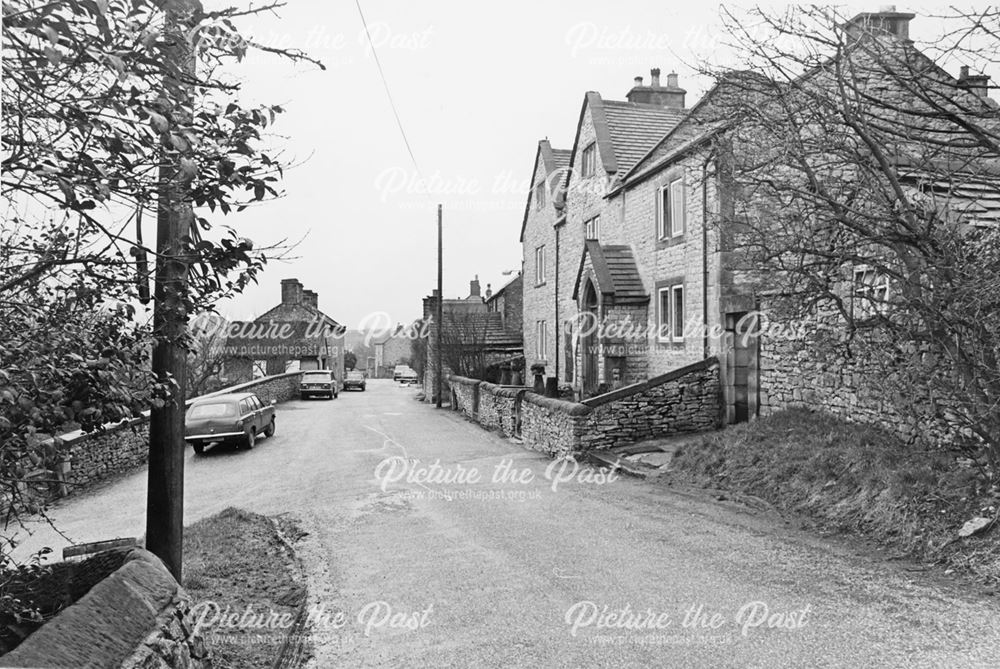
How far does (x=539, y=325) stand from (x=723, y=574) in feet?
82.9

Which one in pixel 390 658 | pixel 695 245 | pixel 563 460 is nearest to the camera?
pixel 390 658

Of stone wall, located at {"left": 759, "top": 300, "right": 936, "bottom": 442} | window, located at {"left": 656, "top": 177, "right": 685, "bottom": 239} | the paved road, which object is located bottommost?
the paved road

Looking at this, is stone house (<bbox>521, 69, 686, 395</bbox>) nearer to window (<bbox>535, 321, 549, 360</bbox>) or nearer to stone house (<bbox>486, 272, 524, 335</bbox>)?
window (<bbox>535, 321, 549, 360</bbox>)

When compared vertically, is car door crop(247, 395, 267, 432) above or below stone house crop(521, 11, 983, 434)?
below

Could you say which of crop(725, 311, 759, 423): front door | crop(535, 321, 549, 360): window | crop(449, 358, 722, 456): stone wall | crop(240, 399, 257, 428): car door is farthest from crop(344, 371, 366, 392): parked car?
crop(725, 311, 759, 423): front door

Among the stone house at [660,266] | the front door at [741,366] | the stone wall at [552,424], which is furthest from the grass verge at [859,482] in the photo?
the stone wall at [552,424]

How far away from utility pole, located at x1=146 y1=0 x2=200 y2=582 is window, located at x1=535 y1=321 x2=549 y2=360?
85.0ft

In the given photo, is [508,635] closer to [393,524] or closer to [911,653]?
[911,653]

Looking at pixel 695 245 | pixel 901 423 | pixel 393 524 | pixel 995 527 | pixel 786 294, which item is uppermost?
pixel 695 245

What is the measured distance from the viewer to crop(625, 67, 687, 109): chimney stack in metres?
29.5

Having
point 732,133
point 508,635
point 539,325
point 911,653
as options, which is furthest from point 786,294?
point 539,325

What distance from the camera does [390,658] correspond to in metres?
5.71

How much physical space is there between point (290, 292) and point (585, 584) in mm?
55265

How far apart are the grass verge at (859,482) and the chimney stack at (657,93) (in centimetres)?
1932
